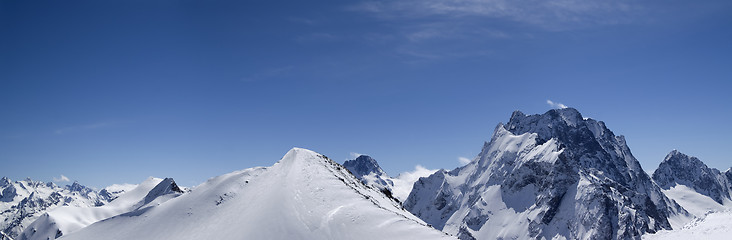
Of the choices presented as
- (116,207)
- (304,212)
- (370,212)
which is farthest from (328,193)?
(116,207)

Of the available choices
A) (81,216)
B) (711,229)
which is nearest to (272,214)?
(711,229)

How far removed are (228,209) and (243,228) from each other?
721 centimetres

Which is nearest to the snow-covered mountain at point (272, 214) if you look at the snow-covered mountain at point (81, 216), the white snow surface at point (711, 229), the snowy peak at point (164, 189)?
the white snow surface at point (711, 229)

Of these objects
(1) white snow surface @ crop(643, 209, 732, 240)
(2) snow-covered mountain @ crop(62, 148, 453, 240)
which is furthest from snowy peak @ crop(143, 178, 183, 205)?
(1) white snow surface @ crop(643, 209, 732, 240)

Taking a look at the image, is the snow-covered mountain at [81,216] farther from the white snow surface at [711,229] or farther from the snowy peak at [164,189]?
the white snow surface at [711,229]

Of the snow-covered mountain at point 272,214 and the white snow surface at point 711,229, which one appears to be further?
the white snow surface at point 711,229

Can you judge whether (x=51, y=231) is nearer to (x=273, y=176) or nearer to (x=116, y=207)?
(x=116, y=207)

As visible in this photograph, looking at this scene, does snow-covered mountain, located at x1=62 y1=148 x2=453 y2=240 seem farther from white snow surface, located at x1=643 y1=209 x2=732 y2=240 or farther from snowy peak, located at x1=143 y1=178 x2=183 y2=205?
snowy peak, located at x1=143 y1=178 x2=183 y2=205

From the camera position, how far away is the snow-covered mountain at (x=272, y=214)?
3603 centimetres

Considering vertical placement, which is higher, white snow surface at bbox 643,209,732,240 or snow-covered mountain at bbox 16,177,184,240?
white snow surface at bbox 643,209,732,240

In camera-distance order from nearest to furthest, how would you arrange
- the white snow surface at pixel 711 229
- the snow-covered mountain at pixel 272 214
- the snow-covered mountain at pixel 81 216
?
1. the snow-covered mountain at pixel 272 214
2. the white snow surface at pixel 711 229
3. the snow-covered mountain at pixel 81 216

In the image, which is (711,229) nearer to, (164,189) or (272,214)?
(272,214)

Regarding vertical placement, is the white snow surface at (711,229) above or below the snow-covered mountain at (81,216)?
above

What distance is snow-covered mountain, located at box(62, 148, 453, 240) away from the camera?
118ft
